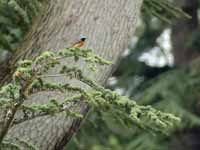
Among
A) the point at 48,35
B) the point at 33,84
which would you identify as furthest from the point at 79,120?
the point at 33,84

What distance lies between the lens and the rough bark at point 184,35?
10219 mm

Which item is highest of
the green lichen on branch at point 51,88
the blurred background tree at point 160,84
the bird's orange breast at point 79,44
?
the blurred background tree at point 160,84

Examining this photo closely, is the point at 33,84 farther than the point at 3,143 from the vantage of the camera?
No

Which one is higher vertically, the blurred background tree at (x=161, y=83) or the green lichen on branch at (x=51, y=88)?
the blurred background tree at (x=161, y=83)

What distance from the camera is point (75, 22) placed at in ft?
10.2

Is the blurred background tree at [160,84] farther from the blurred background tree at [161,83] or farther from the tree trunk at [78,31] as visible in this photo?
the tree trunk at [78,31]

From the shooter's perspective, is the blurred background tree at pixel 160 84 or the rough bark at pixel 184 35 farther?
the rough bark at pixel 184 35

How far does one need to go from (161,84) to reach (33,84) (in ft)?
22.4

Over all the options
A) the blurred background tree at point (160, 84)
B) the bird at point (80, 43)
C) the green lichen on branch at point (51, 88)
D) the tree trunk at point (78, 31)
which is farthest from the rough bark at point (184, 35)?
the green lichen on branch at point (51, 88)

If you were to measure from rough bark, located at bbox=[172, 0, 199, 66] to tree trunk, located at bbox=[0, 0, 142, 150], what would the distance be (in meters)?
7.01

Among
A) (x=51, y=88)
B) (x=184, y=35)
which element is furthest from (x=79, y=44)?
(x=184, y=35)

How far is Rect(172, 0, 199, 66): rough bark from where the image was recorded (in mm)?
10219

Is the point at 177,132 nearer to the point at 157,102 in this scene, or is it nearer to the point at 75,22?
the point at 157,102

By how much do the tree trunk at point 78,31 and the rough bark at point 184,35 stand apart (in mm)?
7008
